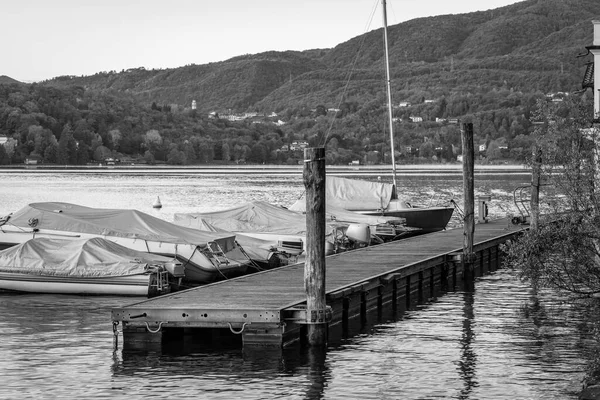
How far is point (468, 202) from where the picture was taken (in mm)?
32500

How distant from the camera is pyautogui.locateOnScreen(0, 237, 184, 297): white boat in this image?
1081 inches

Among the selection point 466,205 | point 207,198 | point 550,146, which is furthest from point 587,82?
point 207,198

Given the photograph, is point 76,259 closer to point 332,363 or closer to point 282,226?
point 332,363

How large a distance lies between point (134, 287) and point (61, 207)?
313 inches

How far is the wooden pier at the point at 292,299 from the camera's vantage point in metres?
19.4

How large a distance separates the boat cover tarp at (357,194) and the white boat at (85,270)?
20.4m

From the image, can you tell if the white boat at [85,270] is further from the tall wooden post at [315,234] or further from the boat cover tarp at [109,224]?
the tall wooden post at [315,234]

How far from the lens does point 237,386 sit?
17.4 meters

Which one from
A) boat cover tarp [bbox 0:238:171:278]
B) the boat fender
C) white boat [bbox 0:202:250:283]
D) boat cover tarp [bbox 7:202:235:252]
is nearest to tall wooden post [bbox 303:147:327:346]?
boat cover tarp [bbox 0:238:171:278]

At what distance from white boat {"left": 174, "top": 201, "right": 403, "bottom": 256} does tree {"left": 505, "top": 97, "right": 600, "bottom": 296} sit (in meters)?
16.5

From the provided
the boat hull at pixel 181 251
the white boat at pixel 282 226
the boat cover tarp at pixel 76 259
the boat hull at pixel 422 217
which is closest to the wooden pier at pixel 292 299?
the boat hull at pixel 181 251

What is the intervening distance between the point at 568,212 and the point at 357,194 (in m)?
31.7

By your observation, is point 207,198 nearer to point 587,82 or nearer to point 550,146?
point 587,82

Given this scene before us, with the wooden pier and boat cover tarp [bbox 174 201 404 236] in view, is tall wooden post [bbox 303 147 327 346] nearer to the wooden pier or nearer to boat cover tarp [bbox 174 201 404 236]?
the wooden pier
